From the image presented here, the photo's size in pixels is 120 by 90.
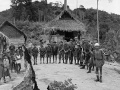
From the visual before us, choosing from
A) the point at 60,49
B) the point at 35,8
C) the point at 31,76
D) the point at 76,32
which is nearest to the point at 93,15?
the point at 35,8

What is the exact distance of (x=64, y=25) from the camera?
22.5 meters

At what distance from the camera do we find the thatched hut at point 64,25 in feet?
72.5

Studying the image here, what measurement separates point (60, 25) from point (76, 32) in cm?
224

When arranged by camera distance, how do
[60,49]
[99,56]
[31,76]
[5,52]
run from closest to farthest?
[31,76]
[99,56]
[5,52]
[60,49]

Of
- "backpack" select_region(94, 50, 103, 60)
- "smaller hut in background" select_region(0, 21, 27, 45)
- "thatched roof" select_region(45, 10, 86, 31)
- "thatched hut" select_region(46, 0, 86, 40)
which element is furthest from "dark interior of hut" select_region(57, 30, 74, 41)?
"backpack" select_region(94, 50, 103, 60)

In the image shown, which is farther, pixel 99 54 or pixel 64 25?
pixel 64 25

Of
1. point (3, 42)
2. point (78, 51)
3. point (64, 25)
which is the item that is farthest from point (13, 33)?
point (3, 42)

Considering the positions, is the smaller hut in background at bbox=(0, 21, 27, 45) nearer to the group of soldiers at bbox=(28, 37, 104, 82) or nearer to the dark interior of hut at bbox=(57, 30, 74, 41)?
the dark interior of hut at bbox=(57, 30, 74, 41)

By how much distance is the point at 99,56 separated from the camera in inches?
401

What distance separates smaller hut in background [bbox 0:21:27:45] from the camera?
2560 centimetres

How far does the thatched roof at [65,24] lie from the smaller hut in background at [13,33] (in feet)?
18.5

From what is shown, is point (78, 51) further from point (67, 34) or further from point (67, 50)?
point (67, 34)

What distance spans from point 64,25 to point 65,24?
229mm

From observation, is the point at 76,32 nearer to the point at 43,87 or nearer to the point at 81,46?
the point at 81,46
